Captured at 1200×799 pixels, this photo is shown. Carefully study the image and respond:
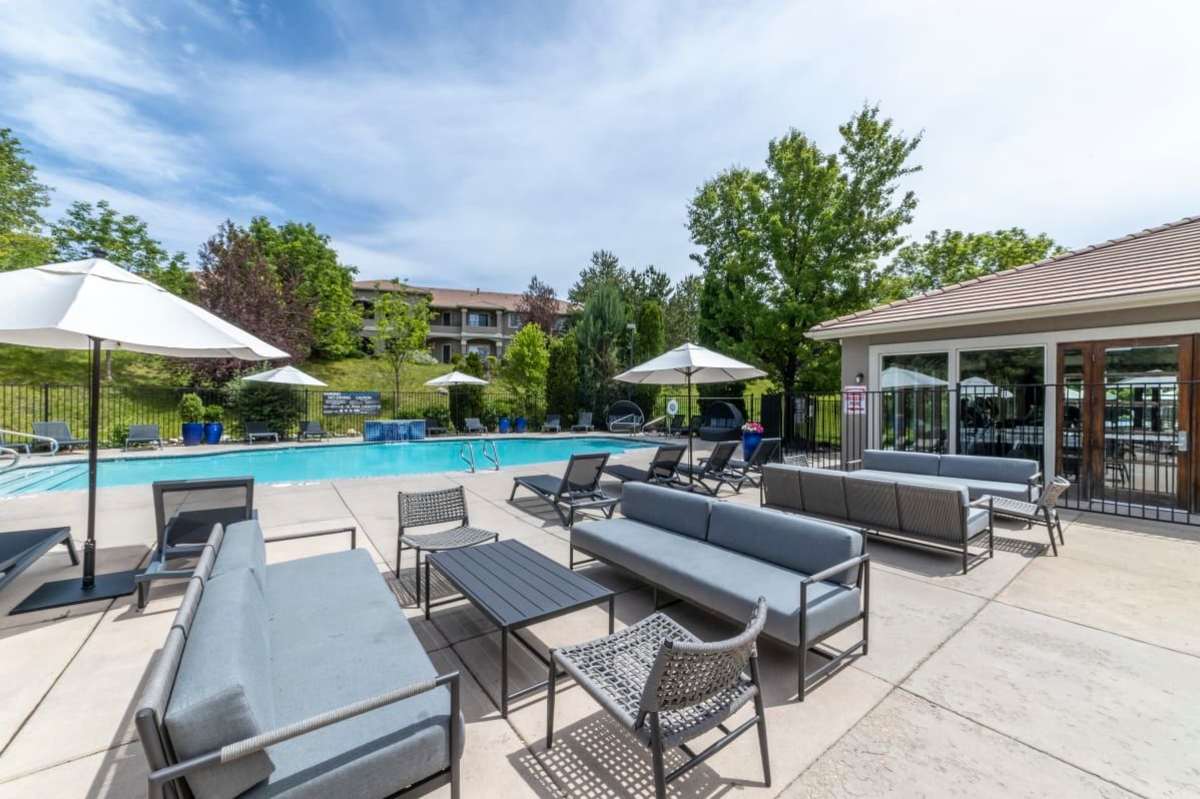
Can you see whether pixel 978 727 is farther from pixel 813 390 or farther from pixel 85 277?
pixel 813 390

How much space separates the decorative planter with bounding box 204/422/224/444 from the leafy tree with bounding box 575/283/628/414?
44.2 feet

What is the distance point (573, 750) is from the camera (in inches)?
92.0

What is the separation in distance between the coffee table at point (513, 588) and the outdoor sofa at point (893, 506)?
11.3ft

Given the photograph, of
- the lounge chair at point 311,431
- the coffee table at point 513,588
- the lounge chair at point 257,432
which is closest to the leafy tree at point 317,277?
the lounge chair at point 311,431

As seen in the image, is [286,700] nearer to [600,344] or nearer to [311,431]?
[311,431]

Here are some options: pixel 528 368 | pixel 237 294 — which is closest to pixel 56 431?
pixel 237 294

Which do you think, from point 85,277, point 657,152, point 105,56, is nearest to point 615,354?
point 657,152

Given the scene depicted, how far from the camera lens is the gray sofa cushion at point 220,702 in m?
1.41

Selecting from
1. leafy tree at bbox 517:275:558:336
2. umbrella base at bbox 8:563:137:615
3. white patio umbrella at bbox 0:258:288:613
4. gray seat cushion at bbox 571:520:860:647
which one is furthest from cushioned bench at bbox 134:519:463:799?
leafy tree at bbox 517:275:558:336

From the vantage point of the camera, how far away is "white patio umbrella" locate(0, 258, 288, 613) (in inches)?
135

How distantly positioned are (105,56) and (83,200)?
83.9ft

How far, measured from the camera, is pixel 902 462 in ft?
25.5

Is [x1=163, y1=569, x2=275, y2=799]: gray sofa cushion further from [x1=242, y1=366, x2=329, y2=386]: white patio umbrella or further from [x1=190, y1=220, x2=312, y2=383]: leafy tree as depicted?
[x1=190, y1=220, x2=312, y2=383]: leafy tree

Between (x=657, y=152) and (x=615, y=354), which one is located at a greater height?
(x=657, y=152)
